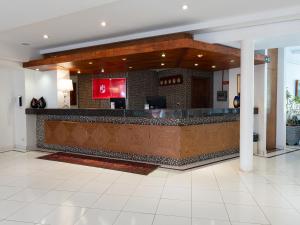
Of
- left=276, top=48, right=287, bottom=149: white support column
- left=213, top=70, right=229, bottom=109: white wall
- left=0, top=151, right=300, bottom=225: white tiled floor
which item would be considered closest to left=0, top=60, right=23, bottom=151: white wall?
left=0, top=151, right=300, bottom=225: white tiled floor

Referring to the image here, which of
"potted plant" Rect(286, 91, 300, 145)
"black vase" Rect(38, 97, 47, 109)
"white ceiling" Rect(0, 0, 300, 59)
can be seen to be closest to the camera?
"white ceiling" Rect(0, 0, 300, 59)

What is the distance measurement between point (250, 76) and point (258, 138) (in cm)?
239

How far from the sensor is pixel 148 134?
5.43m

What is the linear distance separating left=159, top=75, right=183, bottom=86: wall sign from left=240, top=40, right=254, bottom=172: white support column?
4183mm

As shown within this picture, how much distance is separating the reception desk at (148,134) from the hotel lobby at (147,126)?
0.03 m

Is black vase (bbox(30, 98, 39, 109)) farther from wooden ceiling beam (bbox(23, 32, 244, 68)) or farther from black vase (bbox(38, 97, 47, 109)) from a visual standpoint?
wooden ceiling beam (bbox(23, 32, 244, 68))

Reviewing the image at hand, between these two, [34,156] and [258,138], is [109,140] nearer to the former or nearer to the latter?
[34,156]

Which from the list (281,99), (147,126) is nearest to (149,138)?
(147,126)

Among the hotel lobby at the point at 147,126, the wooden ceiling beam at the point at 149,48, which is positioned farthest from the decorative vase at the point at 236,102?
the wooden ceiling beam at the point at 149,48

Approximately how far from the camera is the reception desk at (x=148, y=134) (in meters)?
5.15

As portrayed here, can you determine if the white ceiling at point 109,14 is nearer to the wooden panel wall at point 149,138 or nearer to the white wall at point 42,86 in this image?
the white wall at point 42,86

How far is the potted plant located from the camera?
8.05 m

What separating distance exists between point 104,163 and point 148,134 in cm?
122

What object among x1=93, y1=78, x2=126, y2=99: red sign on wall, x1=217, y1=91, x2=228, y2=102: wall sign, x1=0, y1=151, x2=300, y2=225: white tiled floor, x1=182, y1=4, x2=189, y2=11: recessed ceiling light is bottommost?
x1=0, y1=151, x2=300, y2=225: white tiled floor
